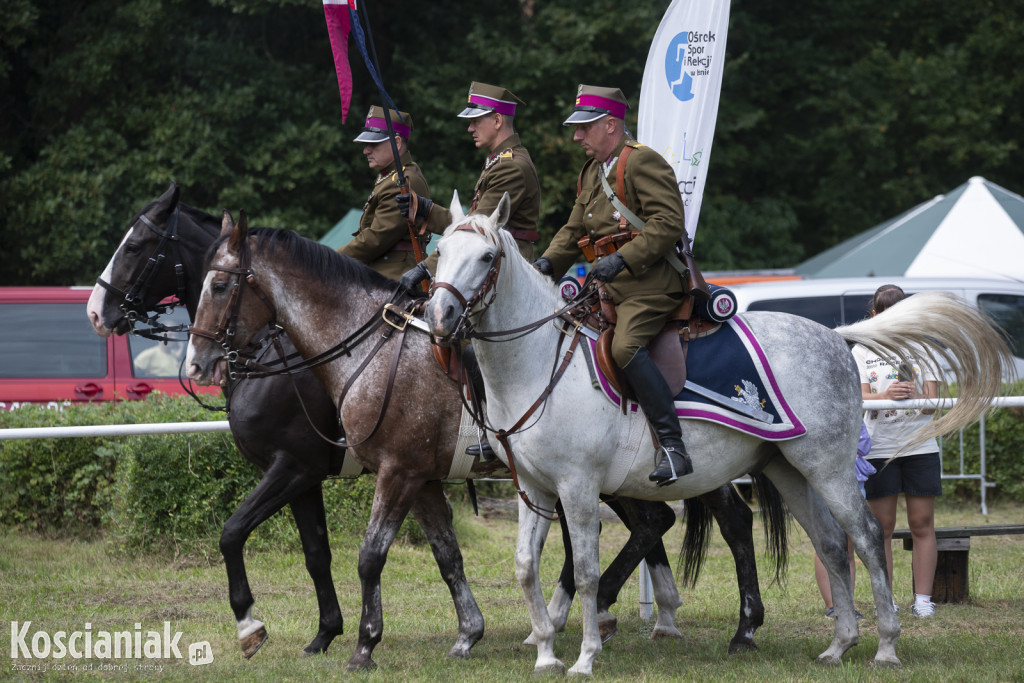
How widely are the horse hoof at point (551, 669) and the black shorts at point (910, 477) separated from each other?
9.24ft

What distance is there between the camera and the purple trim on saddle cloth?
591 cm

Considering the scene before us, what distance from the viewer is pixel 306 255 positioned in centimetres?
670

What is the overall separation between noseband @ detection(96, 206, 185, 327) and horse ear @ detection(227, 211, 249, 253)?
70cm

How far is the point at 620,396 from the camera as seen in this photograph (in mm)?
5848

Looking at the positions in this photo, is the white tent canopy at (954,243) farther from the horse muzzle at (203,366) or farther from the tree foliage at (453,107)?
the horse muzzle at (203,366)

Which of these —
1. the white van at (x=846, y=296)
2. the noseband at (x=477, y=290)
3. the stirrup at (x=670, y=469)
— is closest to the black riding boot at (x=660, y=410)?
the stirrup at (x=670, y=469)

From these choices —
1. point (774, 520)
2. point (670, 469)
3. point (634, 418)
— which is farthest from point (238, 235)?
point (774, 520)

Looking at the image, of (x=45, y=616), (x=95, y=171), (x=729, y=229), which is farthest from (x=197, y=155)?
(x=45, y=616)

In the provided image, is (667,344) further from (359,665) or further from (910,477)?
(910,477)

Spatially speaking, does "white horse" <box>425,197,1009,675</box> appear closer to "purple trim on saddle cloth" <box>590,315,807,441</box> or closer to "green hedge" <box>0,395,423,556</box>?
"purple trim on saddle cloth" <box>590,315,807,441</box>

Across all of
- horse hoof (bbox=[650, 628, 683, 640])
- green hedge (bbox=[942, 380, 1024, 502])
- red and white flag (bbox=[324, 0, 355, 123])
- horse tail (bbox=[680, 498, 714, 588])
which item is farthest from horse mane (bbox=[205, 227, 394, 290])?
green hedge (bbox=[942, 380, 1024, 502])

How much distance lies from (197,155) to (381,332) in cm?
1368

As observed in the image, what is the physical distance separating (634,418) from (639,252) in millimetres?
870

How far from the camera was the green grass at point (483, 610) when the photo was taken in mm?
6113
